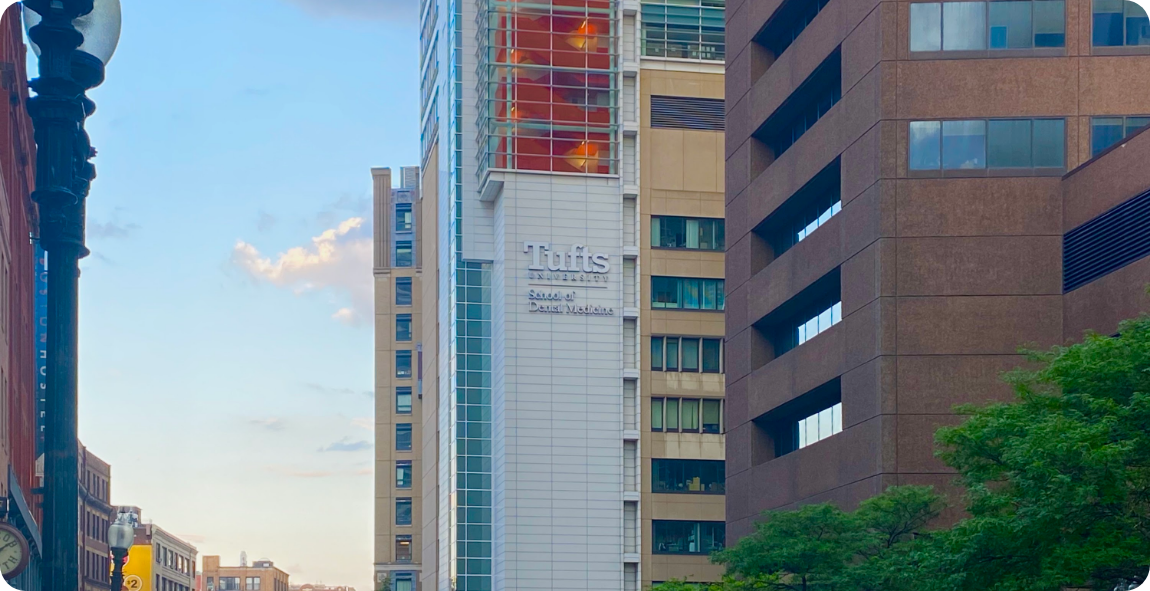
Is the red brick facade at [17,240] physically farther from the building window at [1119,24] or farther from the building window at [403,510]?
the building window at [403,510]

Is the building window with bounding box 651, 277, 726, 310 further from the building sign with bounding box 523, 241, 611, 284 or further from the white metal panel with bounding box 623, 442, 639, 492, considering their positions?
the white metal panel with bounding box 623, 442, 639, 492

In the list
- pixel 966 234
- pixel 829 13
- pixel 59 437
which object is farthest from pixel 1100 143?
pixel 59 437

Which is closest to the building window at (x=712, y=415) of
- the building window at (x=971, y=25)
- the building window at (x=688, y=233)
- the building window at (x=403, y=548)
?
the building window at (x=688, y=233)

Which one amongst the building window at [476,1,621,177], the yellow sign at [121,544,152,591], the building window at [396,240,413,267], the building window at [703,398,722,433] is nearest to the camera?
the building window at [703,398,722,433]

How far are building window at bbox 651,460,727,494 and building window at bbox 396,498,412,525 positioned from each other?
2185 inches

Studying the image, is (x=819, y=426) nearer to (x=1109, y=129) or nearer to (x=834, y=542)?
(x=834, y=542)

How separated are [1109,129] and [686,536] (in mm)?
47172

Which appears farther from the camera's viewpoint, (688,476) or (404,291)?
(404,291)

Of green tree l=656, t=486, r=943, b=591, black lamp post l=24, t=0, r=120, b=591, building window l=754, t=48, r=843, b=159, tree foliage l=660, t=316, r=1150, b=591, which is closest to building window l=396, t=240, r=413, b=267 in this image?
building window l=754, t=48, r=843, b=159

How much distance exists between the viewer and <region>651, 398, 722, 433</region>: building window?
3632 inches

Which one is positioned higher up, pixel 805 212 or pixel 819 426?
pixel 805 212

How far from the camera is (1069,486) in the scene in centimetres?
2764

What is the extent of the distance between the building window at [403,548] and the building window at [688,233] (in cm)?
5800

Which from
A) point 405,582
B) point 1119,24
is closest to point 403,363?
point 405,582
